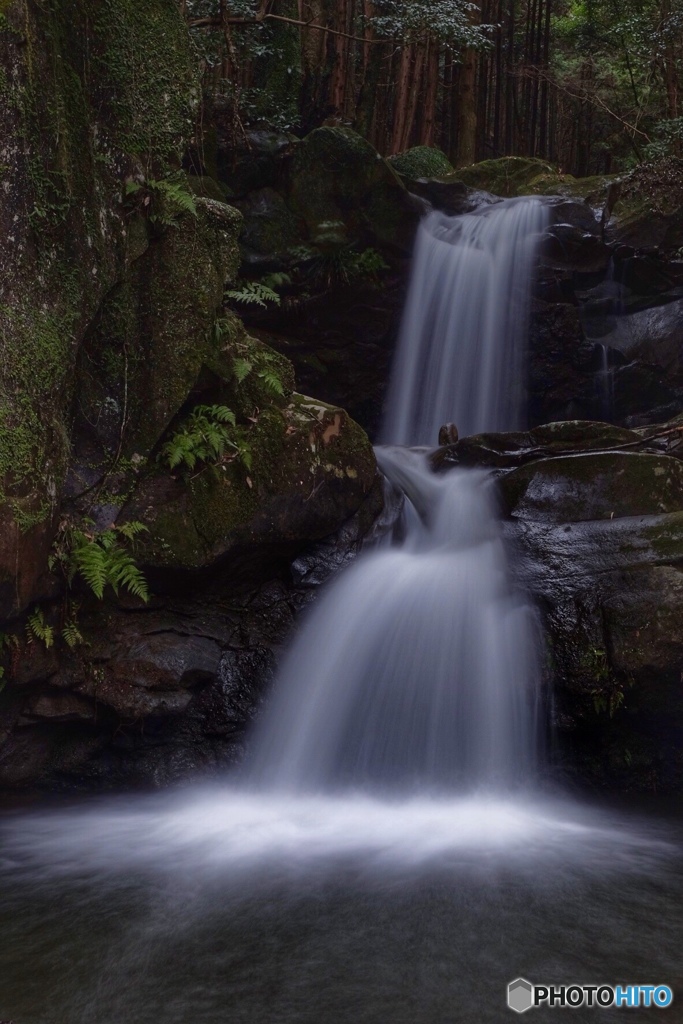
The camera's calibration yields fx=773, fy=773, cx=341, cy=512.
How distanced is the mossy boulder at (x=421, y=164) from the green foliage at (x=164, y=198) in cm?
859

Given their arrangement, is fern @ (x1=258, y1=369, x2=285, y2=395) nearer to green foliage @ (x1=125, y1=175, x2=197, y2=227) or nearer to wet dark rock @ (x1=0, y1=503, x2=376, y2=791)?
green foliage @ (x1=125, y1=175, x2=197, y2=227)

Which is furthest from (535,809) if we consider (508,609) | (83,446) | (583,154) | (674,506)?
(583,154)

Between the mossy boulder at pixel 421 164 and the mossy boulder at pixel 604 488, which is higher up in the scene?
the mossy boulder at pixel 421 164

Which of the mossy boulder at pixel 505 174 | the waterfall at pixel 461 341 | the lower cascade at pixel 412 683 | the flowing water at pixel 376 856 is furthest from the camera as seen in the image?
the mossy boulder at pixel 505 174

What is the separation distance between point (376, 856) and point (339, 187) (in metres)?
8.36

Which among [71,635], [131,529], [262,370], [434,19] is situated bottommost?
[71,635]

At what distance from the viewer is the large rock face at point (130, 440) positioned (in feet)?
16.0

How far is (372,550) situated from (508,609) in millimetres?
1364

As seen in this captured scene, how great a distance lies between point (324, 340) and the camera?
10.2 metres

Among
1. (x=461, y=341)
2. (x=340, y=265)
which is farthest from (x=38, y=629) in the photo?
(x=461, y=341)

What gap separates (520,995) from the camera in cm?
277

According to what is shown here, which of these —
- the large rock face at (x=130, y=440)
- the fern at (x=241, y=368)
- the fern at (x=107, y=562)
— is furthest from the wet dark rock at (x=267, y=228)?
the fern at (x=107, y=562)

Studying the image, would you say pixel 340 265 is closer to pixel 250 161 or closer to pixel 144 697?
pixel 250 161

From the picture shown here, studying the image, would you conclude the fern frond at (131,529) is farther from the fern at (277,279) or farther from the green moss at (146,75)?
the fern at (277,279)
